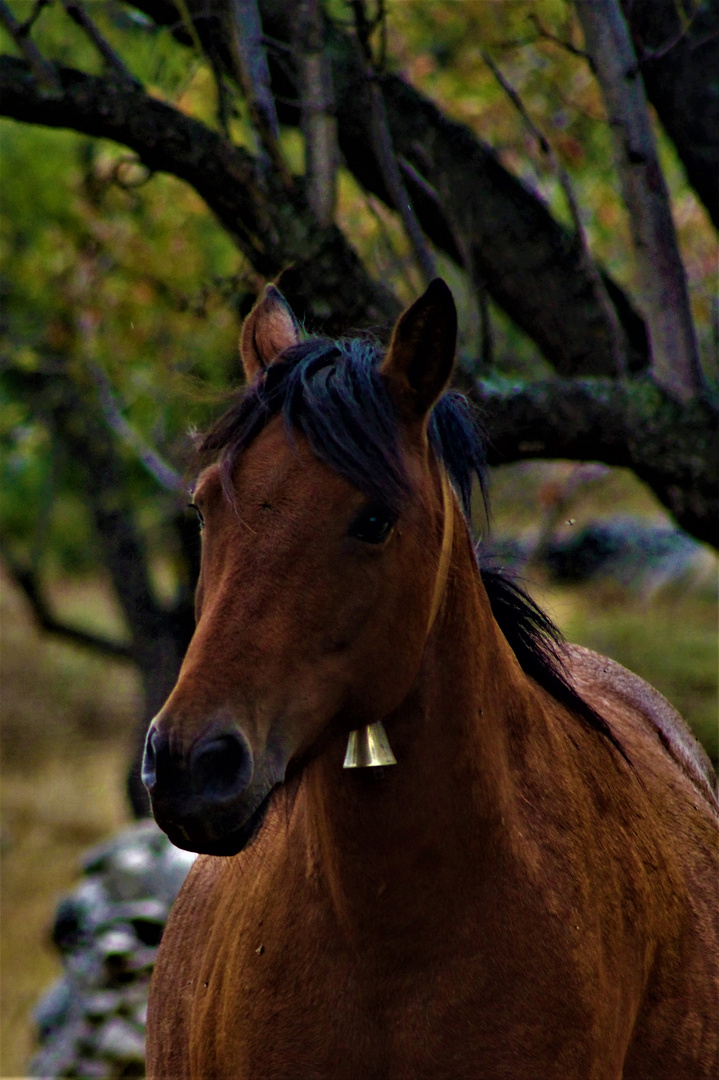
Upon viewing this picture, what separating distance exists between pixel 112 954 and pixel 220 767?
4.77m

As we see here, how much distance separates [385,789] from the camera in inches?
76.9

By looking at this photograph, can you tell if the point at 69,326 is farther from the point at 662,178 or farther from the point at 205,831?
the point at 205,831

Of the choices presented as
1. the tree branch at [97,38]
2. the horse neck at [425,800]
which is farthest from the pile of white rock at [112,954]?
the horse neck at [425,800]

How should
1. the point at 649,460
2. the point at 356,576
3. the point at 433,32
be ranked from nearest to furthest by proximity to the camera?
1. the point at 356,576
2. the point at 649,460
3. the point at 433,32

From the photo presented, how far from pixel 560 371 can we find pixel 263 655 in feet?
11.2

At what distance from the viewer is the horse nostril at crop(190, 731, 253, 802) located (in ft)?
5.26

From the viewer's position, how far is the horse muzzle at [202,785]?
5.27 ft

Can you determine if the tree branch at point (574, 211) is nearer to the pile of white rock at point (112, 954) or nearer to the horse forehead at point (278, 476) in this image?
the horse forehead at point (278, 476)

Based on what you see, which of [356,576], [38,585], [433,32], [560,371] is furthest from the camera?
[38,585]

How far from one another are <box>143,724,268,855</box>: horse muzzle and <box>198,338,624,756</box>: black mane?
0.43 m

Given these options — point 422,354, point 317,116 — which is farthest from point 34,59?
point 422,354

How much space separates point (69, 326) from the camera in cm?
880

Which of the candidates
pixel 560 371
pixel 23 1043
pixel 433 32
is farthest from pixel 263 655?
pixel 23 1043

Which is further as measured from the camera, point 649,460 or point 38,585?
point 38,585
